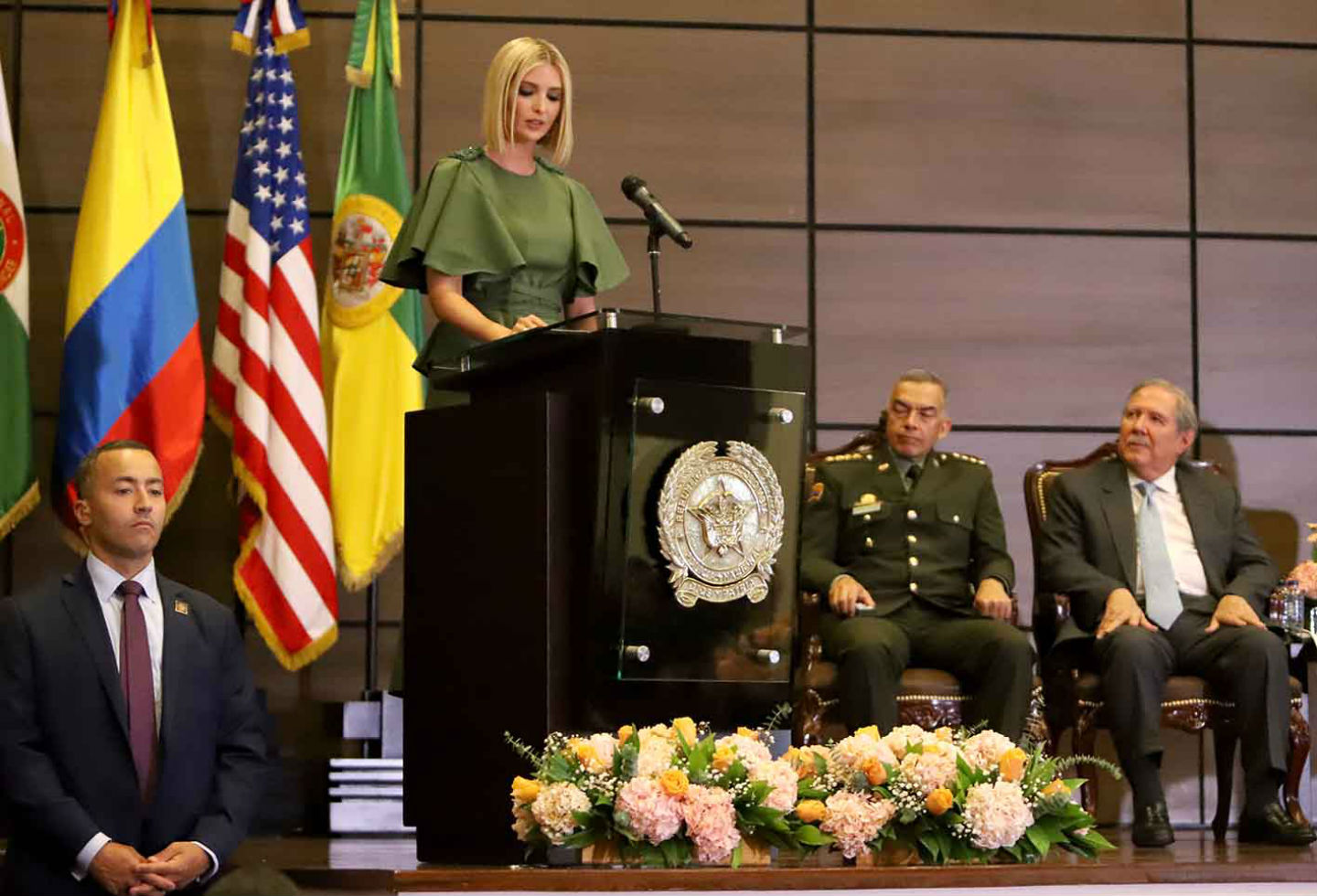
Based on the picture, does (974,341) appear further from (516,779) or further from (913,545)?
(516,779)

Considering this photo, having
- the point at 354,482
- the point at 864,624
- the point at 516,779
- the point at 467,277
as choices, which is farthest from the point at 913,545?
the point at 516,779

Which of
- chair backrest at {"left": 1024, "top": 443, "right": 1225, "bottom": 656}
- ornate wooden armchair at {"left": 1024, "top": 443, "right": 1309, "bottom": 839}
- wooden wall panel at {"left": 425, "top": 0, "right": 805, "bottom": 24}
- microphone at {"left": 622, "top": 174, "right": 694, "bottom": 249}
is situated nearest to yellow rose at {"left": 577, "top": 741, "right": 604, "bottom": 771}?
microphone at {"left": 622, "top": 174, "right": 694, "bottom": 249}

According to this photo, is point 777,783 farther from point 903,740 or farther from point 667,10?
point 667,10

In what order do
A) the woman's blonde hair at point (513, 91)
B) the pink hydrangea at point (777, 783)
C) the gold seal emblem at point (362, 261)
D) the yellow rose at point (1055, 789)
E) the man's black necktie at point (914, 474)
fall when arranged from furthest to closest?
the gold seal emblem at point (362, 261) → the man's black necktie at point (914, 474) → the woman's blonde hair at point (513, 91) → the yellow rose at point (1055, 789) → the pink hydrangea at point (777, 783)

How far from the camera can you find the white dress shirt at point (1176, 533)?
16.8 feet

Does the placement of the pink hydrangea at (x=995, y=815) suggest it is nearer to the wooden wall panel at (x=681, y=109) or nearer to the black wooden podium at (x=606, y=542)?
the black wooden podium at (x=606, y=542)

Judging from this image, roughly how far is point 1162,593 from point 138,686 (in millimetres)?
2830

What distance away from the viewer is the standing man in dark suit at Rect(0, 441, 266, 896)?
3268mm

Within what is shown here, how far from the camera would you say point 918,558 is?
5164 mm

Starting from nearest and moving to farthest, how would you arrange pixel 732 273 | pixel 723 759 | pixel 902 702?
pixel 723 759, pixel 902 702, pixel 732 273

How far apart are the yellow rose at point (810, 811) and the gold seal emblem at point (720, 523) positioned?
378 millimetres

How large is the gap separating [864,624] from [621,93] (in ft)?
6.87

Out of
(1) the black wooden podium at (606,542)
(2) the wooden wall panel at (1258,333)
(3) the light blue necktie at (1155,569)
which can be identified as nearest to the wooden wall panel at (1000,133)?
(2) the wooden wall panel at (1258,333)

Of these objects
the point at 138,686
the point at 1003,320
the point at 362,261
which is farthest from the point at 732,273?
the point at 138,686
